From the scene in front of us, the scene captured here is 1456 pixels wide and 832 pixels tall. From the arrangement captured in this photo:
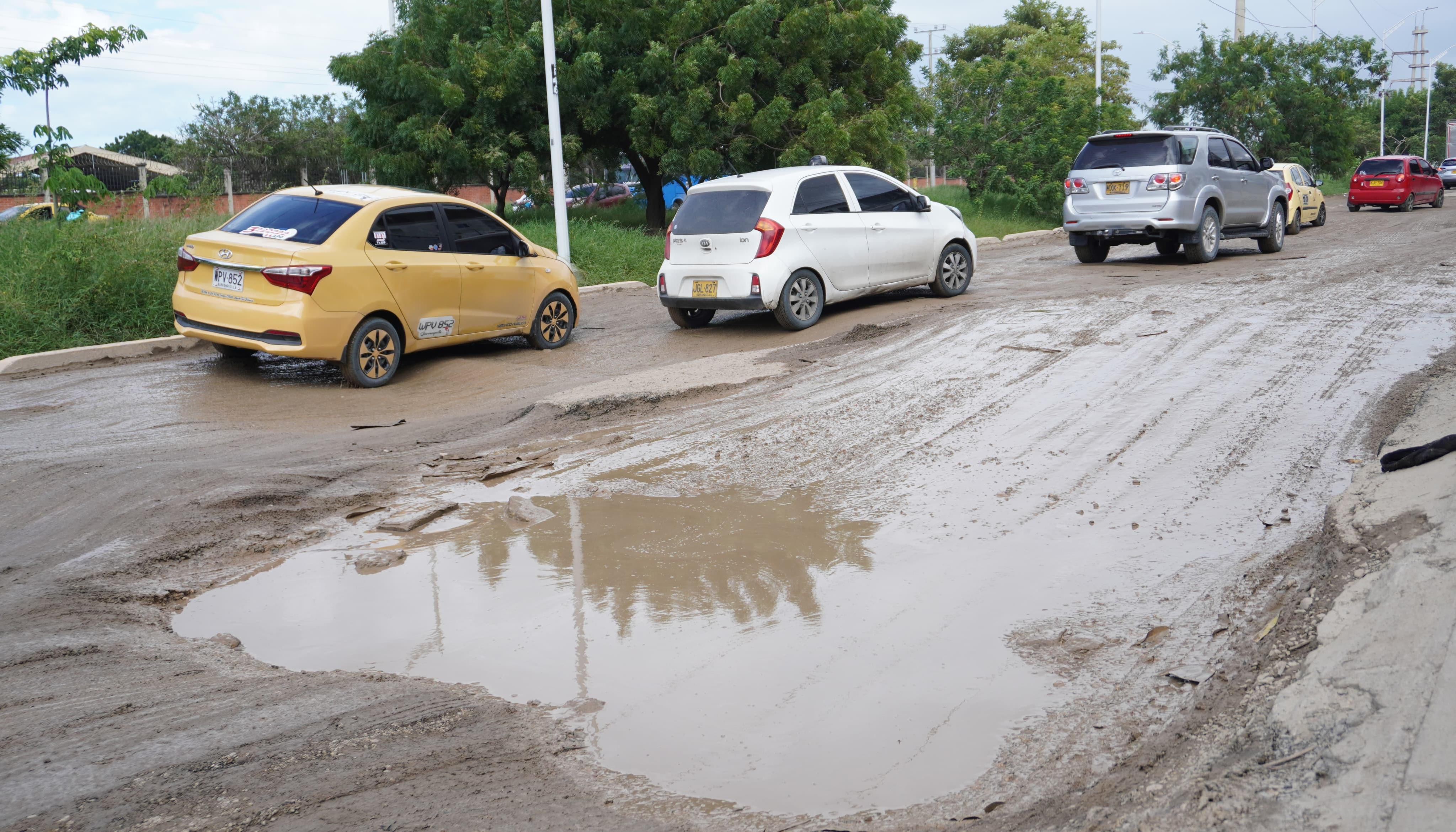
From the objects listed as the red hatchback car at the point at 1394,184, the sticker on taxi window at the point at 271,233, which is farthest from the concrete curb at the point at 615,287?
the red hatchback car at the point at 1394,184

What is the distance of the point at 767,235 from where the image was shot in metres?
11.5

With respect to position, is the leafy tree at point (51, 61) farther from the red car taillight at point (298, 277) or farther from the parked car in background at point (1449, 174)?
the parked car in background at point (1449, 174)

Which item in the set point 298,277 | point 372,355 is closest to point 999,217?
point 372,355

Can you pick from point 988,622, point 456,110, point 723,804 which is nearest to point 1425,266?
point 988,622

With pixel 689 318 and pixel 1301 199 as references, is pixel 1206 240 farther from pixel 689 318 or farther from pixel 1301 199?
pixel 1301 199

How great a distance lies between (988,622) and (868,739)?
46.4 inches

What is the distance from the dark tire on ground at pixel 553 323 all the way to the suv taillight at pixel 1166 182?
334 inches

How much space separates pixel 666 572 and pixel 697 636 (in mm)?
774

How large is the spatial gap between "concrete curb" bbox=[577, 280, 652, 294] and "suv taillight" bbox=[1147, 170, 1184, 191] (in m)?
7.32

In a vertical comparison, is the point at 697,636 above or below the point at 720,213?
below

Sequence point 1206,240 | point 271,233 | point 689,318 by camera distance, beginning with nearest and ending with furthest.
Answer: point 271,233
point 689,318
point 1206,240

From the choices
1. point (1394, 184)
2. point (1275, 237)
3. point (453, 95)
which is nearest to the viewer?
point (1275, 237)

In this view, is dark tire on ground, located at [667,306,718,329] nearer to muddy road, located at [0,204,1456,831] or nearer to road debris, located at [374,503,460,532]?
muddy road, located at [0,204,1456,831]

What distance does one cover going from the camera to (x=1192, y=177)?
1547cm
